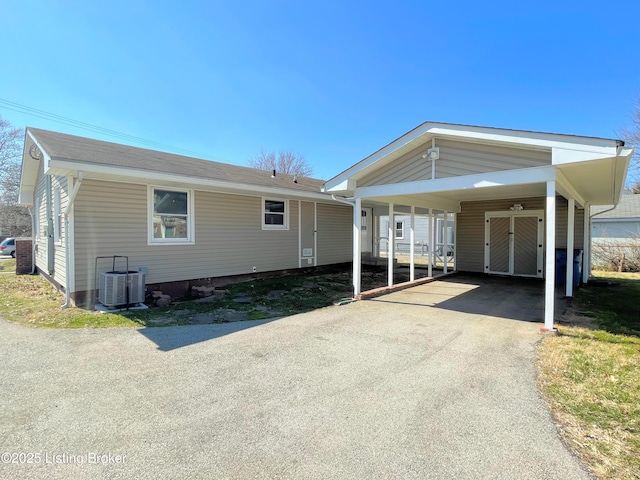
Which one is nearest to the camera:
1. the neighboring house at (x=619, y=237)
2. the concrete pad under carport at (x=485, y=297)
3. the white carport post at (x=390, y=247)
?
the concrete pad under carport at (x=485, y=297)

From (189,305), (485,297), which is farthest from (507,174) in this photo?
(189,305)

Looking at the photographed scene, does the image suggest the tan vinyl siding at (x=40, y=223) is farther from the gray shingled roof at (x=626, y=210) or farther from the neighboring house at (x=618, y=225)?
the gray shingled roof at (x=626, y=210)

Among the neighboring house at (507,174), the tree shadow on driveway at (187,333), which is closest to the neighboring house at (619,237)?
the neighboring house at (507,174)

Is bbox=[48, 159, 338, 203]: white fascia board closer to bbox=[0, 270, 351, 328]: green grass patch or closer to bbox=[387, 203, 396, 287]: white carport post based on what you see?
bbox=[0, 270, 351, 328]: green grass patch

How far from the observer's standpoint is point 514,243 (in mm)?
11492

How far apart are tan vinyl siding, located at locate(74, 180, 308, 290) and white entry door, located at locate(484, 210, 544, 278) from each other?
7.12m

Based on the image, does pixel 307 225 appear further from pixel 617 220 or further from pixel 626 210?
pixel 626 210

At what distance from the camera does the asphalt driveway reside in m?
2.16

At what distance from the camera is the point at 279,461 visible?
7.16ft

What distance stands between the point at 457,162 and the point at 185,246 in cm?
665

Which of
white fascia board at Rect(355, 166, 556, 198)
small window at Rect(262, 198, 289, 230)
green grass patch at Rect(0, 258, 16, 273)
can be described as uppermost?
white fascia board at Rect(355, 166, 556, 198)

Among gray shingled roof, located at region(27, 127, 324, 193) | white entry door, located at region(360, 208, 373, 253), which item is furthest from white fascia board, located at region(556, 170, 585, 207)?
white entry door, located at region(360, 208, 373, 253)

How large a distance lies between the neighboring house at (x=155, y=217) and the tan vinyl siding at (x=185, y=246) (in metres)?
0.02

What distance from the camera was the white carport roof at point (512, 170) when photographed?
15.2ft
